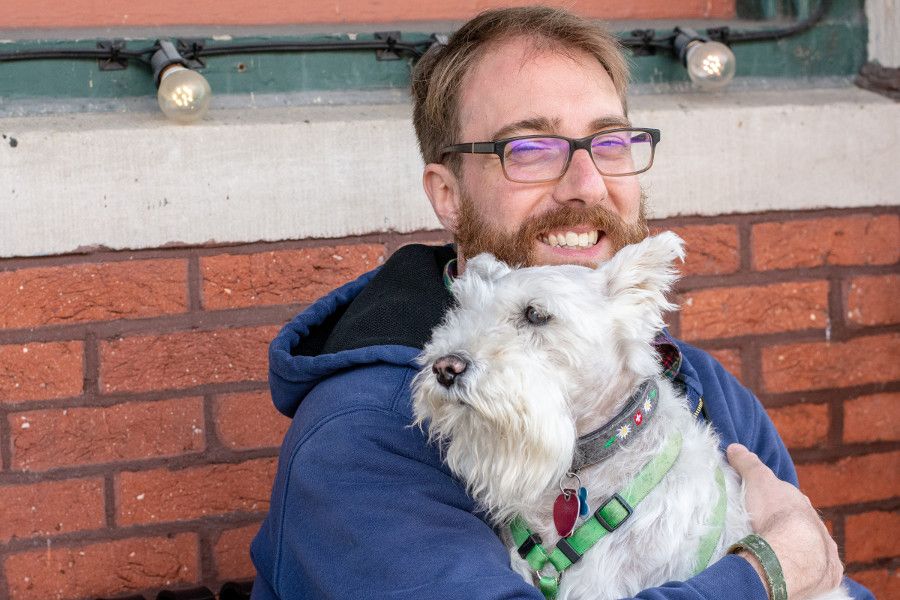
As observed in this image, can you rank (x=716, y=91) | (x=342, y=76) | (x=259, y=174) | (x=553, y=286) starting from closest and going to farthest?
(x=553, y=286)
(x=259, y=174)
(x=342, y=76)
(x=716, y=91)

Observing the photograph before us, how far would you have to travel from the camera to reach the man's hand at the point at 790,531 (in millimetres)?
1964

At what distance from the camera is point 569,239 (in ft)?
7.55

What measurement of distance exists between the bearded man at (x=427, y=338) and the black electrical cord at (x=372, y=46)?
1.55 ft

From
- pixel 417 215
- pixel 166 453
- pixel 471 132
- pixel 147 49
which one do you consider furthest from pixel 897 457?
pixel 147 49

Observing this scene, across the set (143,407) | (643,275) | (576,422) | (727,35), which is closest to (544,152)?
(643,275)

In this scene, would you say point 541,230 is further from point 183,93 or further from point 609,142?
point 183,93

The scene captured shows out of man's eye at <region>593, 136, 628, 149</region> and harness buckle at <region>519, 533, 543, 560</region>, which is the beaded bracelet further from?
man's eye at <region>593, 136, 628, 149</region>

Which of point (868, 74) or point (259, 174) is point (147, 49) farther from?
point (868, 74)

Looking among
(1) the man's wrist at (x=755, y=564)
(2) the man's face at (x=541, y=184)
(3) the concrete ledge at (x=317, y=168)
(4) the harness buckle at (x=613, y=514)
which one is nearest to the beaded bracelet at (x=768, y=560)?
(1) the man's wrist at (x=755, y=564)

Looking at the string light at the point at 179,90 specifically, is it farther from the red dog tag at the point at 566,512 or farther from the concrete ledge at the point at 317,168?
the red dog tag at the point at 566,512

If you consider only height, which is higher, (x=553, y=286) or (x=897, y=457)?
(x=553, y=286)

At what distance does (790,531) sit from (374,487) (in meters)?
0.75

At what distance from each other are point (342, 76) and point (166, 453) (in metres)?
1.12

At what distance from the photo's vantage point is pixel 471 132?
2.41 m
